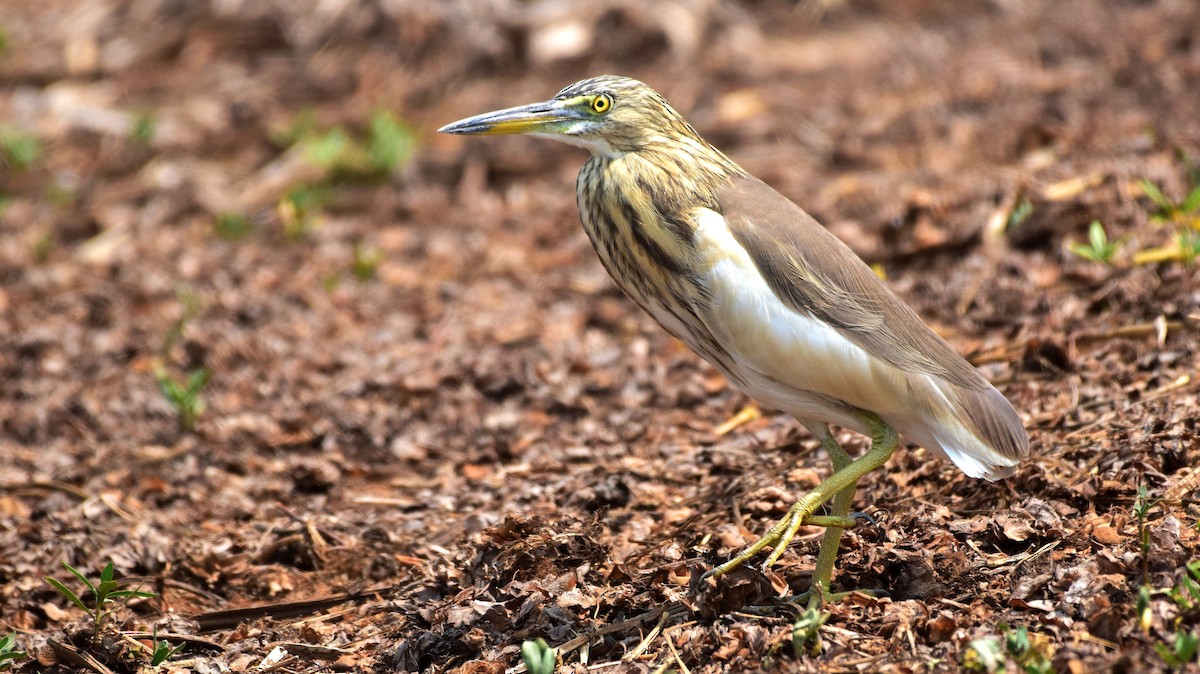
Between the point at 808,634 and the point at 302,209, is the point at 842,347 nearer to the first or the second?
the point at 808,634

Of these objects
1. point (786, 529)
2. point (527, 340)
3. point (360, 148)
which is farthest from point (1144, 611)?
point (360, 148)

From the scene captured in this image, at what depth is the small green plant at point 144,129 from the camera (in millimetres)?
8383

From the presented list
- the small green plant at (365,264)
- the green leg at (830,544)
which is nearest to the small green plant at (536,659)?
the green leg at (830,544)

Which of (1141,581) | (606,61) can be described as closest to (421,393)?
(1141,581)

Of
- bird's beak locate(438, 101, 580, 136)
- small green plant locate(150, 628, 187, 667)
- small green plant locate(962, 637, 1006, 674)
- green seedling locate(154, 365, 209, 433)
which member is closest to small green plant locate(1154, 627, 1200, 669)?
small green plant locate(962, 637, 1006, 674)

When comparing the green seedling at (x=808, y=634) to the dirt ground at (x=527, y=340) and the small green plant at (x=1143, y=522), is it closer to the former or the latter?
the dirt ground at (x=527, y=340)

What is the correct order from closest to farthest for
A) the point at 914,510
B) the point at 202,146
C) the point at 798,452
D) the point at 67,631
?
1. the point at 67,631
2. the point at 914,510
3. the point at 798,452
4. the point at 202,146

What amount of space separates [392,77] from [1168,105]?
17.4ft

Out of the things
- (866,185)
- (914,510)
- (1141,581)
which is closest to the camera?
(1141,581)

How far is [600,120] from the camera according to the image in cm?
419

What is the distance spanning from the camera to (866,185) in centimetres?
725

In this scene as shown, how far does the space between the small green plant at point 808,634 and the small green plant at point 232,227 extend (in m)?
5.27

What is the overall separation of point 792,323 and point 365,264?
3.97 meters

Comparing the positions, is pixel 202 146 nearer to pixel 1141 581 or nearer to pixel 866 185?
pixel 866 185
